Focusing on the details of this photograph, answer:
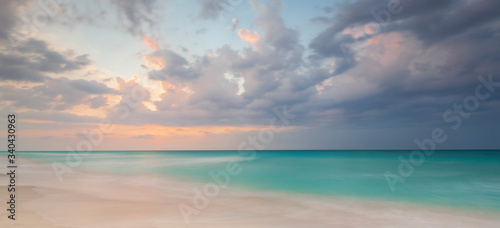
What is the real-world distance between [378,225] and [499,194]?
1050 cm

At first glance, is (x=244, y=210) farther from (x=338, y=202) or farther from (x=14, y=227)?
(x=14, y=227)

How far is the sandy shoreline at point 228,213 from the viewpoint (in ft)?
21.7

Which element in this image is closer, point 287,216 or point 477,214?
point 287,216

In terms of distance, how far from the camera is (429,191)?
13234 millimetres

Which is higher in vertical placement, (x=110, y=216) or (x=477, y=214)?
(x=110, y=216)

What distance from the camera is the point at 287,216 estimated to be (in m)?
7.63

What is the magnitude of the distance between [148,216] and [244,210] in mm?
2871

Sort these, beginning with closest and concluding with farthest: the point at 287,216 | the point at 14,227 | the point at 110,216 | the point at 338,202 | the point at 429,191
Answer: the point at 14,227 < the point at 110,216 < the point at 287,216 < the point at 338,202 < the point at 429,191

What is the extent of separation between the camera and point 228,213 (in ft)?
25.3

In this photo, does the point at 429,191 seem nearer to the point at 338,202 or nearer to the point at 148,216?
the point at 338,202

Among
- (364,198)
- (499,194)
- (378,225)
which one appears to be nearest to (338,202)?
(364,198)

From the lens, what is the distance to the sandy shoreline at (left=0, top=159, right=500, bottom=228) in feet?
21.7

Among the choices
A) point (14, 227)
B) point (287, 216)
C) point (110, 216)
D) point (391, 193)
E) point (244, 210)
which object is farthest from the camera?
point (391, 193)

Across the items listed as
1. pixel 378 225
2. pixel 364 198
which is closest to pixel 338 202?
pixel 364 198
